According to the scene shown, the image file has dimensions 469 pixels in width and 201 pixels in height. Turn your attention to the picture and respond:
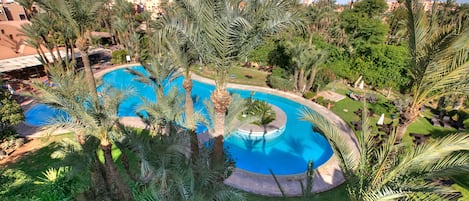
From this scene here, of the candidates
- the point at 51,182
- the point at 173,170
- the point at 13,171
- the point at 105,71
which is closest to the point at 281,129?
the point at 173,170

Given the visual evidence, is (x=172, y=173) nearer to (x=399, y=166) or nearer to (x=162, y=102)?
(x=162, y=102)

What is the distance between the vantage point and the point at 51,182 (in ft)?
30.7

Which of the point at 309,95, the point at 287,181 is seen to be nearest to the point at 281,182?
the point at 287,181

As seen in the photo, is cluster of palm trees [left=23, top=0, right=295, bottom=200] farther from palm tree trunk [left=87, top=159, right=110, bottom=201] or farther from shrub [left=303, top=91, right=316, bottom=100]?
shrub [left=303, top=91, right=316, bottom=100]

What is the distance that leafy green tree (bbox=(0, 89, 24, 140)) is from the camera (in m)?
12.5

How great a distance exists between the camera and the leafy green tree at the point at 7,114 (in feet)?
41.1

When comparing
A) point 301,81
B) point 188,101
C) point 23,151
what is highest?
point 188,101

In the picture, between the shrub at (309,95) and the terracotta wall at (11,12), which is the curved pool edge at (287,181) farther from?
the terracotta wall at (11,12)

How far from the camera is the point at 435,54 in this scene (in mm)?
5047

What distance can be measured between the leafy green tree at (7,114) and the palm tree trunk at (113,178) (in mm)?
8570

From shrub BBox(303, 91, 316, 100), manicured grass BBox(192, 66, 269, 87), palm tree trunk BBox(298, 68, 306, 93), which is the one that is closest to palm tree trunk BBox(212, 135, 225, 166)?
shrub BBox(303, 91, 316, 100)

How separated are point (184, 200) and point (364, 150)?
469 centimetres

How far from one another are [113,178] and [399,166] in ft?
28.5

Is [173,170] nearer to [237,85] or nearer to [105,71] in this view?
[237,85]
